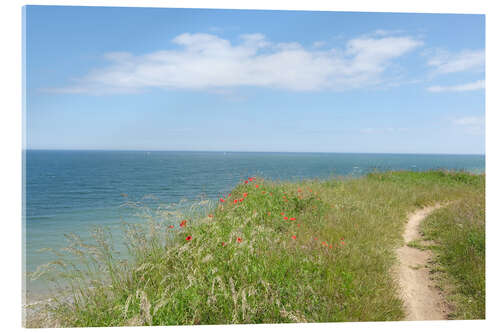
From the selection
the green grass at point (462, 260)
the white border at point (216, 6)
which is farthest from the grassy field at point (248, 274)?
the white border at point (216, 6)

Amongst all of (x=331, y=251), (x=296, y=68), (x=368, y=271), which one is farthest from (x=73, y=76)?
(x=368, y=271)

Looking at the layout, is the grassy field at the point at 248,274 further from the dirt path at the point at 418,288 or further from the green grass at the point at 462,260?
the dirt path at the point at 418,288

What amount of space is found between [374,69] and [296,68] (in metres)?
1.29

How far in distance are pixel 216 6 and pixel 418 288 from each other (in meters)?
4.55

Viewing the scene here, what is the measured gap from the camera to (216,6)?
4.05m

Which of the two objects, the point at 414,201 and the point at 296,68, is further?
the point at 414,201

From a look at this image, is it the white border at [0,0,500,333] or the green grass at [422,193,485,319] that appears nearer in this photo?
the white border at [0,0,500,333]

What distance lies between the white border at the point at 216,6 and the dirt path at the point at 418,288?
0.37 feet

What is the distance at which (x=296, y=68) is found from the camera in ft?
16.6

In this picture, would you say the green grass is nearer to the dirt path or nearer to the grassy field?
the grassy field

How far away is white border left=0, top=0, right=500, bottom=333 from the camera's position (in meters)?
3.24

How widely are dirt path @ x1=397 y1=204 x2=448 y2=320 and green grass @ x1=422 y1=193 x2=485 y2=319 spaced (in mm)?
131

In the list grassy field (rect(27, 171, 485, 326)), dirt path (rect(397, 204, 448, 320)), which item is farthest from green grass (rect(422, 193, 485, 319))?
dirt path (rect(397, 204, 448, 320))
